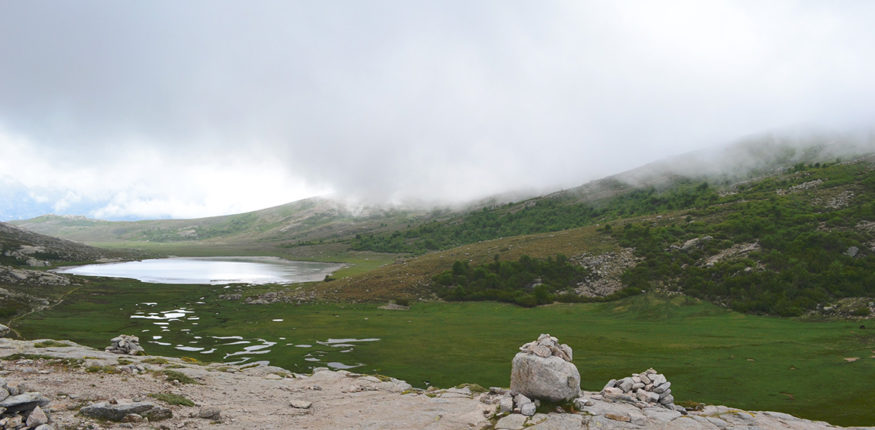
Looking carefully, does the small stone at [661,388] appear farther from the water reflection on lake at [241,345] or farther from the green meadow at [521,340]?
the water reflection on lake at [241,345]

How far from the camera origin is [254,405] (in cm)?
2516

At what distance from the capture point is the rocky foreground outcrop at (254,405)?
63.6ft

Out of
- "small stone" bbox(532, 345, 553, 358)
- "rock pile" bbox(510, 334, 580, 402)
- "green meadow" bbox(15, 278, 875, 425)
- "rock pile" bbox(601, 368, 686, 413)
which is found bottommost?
"green meadow" bbox(15, 278, 875, 425)

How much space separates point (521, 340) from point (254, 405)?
1471 inches

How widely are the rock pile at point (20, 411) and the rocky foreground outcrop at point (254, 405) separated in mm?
54

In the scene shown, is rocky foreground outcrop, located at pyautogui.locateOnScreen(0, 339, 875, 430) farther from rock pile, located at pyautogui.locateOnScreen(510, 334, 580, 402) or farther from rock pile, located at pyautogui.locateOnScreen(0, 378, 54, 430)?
rock pile, located at pyautogui.locateOnScreen(510, 334, 580, 402)

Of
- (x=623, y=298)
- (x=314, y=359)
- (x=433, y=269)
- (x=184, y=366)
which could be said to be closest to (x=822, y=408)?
(x=314, y=359)

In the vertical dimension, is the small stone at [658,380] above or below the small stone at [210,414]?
below

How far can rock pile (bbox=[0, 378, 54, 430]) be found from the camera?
14.5m

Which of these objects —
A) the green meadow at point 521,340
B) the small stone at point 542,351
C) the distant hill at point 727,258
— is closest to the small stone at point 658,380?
the green meadow at point 521,340

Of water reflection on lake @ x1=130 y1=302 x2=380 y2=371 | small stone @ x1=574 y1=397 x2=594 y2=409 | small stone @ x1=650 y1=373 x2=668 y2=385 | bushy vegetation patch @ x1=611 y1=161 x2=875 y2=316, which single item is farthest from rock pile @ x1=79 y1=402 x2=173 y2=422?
bushy vegetation patch @ x1=611 y1=161 x2=875 y2=316

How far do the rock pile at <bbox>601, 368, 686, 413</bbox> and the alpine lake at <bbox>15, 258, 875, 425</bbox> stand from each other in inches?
278

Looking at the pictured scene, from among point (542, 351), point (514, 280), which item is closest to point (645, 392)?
point (542, 351)

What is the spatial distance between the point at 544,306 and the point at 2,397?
80562 millimetres
